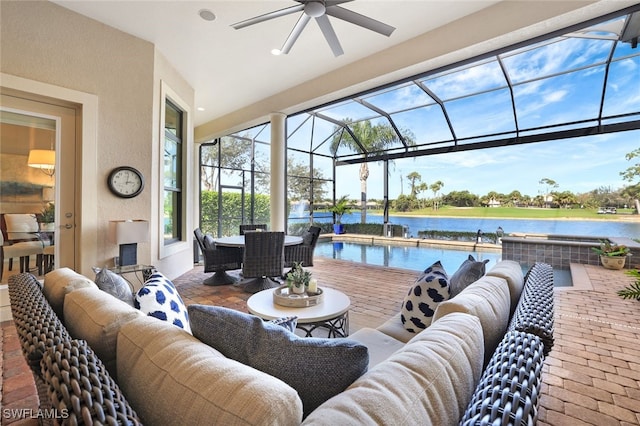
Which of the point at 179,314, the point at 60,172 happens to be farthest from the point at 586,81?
the point at 60,172

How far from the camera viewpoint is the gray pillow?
0.81 m

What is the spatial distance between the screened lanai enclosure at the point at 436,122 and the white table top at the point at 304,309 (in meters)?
3.43

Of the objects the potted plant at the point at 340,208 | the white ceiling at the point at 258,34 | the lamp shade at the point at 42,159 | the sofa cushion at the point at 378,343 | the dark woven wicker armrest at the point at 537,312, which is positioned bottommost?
the sofa cushion at the point at 378,343

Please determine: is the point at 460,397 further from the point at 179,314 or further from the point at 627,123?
the point at 627,123

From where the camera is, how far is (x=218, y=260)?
14.9ft

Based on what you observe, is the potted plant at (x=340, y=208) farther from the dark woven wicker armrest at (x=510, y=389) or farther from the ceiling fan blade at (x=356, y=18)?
the dark woven wicker armrest at (x=510, y=389)

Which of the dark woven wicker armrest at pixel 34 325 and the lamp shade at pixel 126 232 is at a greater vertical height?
the lamp shade at pixel 126 232

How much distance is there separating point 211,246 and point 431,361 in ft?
14.1

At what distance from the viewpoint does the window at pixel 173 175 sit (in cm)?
480

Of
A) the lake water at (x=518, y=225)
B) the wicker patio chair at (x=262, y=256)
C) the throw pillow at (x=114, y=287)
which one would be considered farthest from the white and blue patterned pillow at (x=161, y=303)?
the lake water at (x=518, y=225)

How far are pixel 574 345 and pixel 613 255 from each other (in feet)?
12.7

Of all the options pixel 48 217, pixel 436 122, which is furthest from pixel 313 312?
pixel 436 122

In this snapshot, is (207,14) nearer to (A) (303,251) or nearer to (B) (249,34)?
(B) (249,34)

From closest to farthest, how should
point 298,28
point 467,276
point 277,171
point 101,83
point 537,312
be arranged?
point 537,312 < point 467,276 < point 298,28 < point 101,83 < point 277,171
